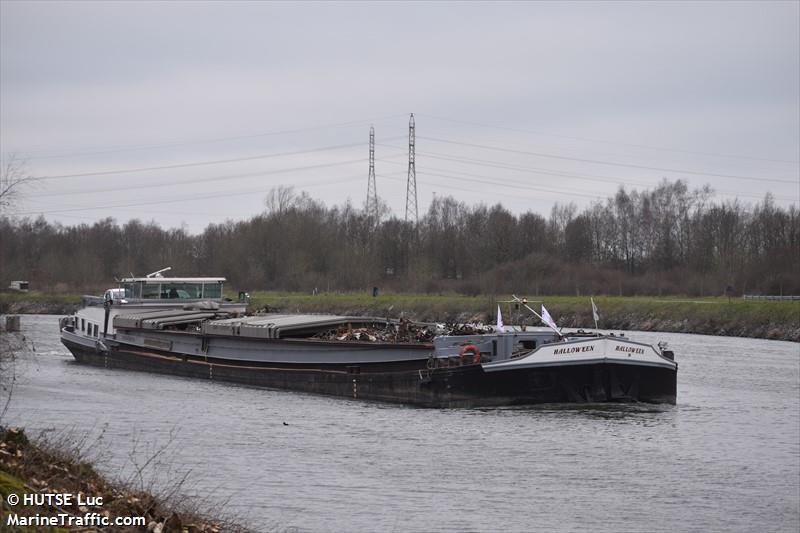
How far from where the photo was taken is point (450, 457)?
74.5 feet

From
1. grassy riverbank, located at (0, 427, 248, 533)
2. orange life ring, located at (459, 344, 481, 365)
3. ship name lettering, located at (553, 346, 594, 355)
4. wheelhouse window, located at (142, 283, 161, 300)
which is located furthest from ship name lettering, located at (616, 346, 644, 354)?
wheelhouse window, located at (142, 283, 161, 300)

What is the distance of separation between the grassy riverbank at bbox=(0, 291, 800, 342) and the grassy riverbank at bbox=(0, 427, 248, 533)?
37052 millimetres

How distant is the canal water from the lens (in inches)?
711

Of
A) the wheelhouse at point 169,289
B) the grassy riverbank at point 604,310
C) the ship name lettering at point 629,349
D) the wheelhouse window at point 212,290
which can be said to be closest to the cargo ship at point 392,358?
the ship name lettering at point 629,349

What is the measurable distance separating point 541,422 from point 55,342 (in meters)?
38.0

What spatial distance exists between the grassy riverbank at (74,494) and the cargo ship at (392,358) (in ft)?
50.1

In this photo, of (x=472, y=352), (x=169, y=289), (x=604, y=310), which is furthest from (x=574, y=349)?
(x=604, y=310)

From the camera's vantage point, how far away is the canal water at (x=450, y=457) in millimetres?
18062

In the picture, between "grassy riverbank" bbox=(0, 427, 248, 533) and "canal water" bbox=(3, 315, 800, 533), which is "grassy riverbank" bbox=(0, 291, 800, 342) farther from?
"grassy riverbank" bbox=(0, 427, 248, 533)

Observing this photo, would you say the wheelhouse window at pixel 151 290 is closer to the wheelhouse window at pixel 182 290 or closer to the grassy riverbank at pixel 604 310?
the wheelhouse window at pixel 182 290

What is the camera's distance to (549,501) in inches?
749

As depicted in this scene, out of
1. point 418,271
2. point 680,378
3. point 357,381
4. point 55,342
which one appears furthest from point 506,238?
point 357,381

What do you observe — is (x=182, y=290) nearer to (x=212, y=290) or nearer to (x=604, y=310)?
(x=212, y=290)

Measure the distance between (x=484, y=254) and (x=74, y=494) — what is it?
76191 millimetres
